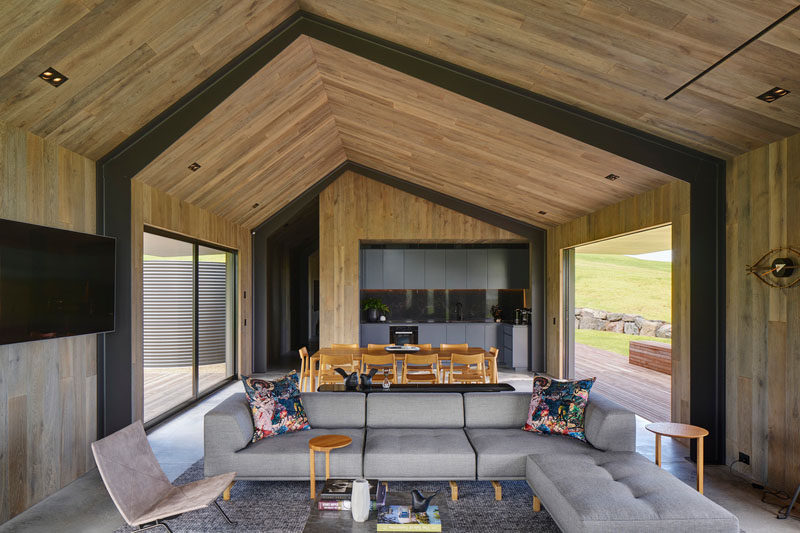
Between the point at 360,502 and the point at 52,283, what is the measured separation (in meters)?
2.81

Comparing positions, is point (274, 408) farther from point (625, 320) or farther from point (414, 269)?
point (625, 320)

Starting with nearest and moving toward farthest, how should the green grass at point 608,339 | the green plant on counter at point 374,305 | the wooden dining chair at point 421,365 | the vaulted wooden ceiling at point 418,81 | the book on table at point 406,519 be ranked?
the book on table at point 406,519 → the vaulted wooden ceiling at point 418,81 → the wooden dining chair at point 421,365 → the green plant on counter at point 374,305 → the green grass at point 608,339

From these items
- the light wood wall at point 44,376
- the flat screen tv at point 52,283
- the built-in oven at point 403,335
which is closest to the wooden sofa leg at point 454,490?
the light wood wall at point 44,376

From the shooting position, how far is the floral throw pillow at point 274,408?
367cm

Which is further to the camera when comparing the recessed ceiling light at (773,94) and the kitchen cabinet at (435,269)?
the kitchen cabinet at (435,269)

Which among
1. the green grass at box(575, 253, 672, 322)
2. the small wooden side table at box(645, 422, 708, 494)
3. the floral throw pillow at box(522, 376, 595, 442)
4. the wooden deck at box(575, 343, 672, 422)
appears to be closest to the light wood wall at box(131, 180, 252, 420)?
the floral throw pillow at box(522, 376, 595, 442)

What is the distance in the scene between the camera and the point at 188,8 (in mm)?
3184

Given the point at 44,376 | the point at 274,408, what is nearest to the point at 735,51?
the point at 274,408

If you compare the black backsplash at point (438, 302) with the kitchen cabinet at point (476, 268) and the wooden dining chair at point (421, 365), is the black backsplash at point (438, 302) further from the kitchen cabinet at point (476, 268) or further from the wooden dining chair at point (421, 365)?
the wooden dining chair at point (421, 365)

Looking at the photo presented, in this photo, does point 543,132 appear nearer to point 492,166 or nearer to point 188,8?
point 492,166

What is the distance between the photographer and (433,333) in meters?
9.20

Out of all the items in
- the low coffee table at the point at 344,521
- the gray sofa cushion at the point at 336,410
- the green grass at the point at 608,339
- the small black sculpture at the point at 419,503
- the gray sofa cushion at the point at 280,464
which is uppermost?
the gray sofa cushion at the point at 336,410

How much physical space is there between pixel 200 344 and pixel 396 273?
13.2 feet

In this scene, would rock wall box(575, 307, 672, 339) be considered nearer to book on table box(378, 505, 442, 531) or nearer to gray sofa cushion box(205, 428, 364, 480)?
gray sofa cushion box(205, 428, 364, 480)
